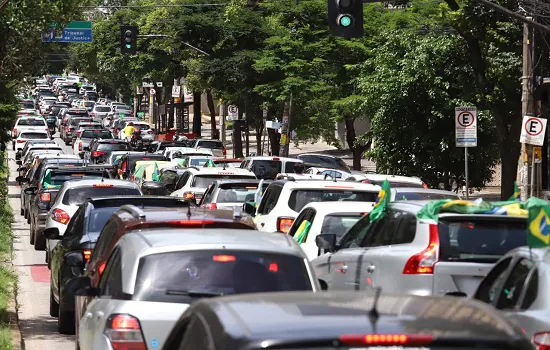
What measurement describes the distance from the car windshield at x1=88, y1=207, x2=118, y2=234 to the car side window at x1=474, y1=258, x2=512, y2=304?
626 cm

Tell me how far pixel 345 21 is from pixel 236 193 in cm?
413

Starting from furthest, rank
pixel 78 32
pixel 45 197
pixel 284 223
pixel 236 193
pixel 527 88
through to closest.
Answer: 1. pixel 78 32
2. pixel 45 197
3. pixel 527 88
4. pixel 236 193
5. pixel 284 223

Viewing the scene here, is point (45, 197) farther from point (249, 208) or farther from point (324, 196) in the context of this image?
point (324, 196)

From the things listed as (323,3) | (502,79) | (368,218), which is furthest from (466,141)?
(323,3)

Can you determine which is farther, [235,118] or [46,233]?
[235,118]

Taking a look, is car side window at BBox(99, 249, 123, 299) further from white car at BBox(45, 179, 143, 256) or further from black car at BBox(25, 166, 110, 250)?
black car at BBox(25, 166, 110, 250)

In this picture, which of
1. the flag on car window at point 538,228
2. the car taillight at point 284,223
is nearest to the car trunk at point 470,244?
the flag on car window at point 538,228

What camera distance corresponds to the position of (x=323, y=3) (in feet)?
149

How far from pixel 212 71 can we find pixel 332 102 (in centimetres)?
840

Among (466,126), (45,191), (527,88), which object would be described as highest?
(527,88)

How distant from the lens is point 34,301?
1694 centimetres

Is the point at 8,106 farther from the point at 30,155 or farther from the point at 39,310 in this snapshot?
the point at 39,310

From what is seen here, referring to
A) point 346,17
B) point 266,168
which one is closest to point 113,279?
point 346,17

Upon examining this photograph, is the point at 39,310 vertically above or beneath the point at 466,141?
beneath
